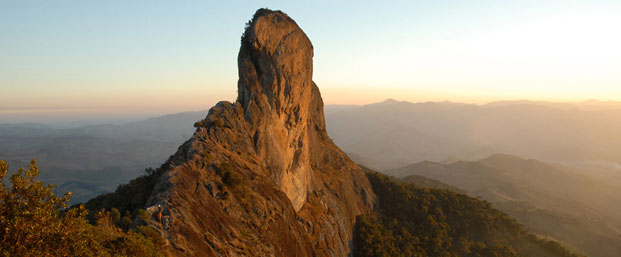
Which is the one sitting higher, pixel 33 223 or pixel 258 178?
pixel 33 223

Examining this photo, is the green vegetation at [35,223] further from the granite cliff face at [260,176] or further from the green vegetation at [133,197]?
the green vegetation at [133,197]

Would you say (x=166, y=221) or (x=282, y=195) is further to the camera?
(x=282, y=195)

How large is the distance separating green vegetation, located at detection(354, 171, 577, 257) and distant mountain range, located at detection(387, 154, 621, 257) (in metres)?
23.4

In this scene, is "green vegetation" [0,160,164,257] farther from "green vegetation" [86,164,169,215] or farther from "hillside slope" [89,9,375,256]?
"green vegetation" [86,164,169,215]

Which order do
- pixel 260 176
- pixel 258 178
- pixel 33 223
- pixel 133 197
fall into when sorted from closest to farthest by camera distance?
pixel 33 223 < pixel 133 197 < pixel 258 178 < pixel 260 176

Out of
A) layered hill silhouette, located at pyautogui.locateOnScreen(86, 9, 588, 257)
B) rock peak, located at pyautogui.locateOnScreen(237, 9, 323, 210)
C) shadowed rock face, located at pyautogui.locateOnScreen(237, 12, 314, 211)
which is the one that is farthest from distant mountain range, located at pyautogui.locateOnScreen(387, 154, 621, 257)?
rock peak, located at pyautogui.locateOnScreen(237, 9, 323, 210)

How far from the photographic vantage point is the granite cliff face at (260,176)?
61.8ft

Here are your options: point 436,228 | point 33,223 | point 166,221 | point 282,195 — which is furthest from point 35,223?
point 436,228

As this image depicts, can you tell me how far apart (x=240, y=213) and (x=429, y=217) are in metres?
48.3

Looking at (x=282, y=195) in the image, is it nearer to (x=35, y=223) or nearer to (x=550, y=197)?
(x=35, y=223)

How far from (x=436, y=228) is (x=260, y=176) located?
45687 millimetres

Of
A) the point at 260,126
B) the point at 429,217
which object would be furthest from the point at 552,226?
the point at 260,126

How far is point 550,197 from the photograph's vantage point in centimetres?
13575

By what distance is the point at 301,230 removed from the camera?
3150 cm
